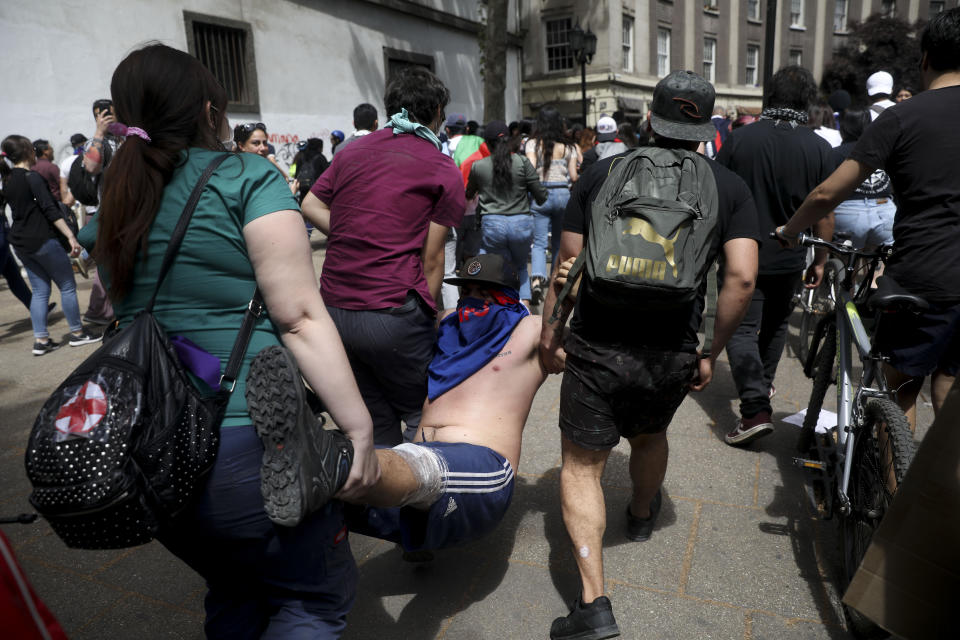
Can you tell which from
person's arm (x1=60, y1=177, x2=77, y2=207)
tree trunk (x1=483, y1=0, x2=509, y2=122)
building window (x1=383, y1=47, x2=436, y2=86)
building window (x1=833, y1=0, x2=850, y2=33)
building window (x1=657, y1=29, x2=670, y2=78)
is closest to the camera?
person's arm (x1=60, y1=177, x2=77, y2=207)

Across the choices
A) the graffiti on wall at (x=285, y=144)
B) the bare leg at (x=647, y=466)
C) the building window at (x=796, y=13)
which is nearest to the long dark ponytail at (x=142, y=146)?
the bare leg at (x=647, y=466)

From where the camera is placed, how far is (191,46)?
12406 mm

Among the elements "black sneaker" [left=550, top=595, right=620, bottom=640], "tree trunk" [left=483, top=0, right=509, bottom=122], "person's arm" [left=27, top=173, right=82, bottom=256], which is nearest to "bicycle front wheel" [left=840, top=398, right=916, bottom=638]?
"black sneaker" [left=550, top=595, right=620, bottom=640]

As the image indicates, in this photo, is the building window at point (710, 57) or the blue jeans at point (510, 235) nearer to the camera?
the blue jeans at point (510, 235)

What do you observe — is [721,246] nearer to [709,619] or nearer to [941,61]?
[941,61]

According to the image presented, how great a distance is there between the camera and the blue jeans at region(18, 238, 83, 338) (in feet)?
19.7

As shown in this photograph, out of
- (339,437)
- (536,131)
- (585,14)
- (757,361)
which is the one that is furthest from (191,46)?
(585,14)

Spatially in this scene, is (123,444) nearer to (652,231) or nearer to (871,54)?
(652,231)

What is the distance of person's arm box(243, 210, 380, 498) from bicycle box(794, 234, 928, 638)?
155cm

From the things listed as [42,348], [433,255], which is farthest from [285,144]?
[433,255]

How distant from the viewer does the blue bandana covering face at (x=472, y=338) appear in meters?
2.55

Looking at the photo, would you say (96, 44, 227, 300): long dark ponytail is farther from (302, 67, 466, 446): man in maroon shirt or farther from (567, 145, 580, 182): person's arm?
(567, 145, 580, 182): person's arm

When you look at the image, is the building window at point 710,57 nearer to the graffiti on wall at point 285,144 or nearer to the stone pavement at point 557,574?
the graffiti on wall at point 285,144

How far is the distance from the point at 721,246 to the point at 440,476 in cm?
126
